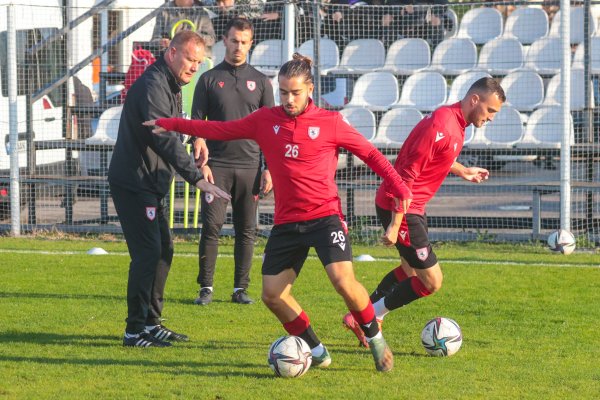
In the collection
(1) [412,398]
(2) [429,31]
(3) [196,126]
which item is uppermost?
(2) [429,31]

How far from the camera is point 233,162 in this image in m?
9.13

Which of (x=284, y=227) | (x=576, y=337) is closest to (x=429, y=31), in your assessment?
(x=576, y=337)

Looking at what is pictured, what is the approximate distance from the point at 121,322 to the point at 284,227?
7.20ft

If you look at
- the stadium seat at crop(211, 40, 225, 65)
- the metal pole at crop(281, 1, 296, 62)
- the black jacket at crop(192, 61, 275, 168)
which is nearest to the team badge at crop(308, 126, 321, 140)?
→ the black jacket at crop(192, 61, 275, 168)

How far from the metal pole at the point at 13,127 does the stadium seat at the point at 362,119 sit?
4480 millimetres

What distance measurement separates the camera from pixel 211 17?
52.2 ft

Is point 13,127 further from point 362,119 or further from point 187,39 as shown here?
point 187,39

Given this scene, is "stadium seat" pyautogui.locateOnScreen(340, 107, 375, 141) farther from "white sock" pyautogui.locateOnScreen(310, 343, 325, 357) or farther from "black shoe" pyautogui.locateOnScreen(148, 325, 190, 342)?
"white sock" pyautogui.locateOnScreen(310, 343, 325, 357)

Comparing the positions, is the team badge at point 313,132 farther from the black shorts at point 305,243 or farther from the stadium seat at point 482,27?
the stadium seat at point 482,27

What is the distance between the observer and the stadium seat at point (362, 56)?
15742mm

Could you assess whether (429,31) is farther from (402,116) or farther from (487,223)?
(487,223)

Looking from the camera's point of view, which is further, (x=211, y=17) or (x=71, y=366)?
(x=211, y=17)

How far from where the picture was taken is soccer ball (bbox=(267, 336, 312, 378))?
6.30 meters

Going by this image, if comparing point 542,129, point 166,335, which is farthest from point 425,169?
point 542,129
